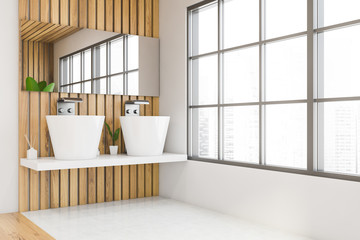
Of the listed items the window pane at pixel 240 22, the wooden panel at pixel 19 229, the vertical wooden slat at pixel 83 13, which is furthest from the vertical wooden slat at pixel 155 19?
the wooden panel at pixel 19 229

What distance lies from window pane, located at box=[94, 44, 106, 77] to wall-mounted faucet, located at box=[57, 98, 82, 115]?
1.24 ft

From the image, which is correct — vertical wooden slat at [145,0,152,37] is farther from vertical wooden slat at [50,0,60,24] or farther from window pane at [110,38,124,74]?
vertical wooden slat at [50,0,60,24]

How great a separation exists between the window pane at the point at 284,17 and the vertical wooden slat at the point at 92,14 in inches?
69.9

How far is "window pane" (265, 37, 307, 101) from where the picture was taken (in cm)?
274

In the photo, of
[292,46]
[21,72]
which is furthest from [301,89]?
[21,72]

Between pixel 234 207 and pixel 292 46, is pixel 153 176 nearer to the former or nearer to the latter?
pixel 234 207

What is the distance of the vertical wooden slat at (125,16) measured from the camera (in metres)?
3.95

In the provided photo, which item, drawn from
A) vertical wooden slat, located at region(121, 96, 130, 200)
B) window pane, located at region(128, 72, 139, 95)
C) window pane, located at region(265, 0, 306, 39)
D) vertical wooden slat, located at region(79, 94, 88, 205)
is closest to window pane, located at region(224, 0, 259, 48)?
window pane, located at region(265, 0, 306, 39)

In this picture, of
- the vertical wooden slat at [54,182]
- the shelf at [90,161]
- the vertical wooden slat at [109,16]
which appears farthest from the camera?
the vertical wooden slat at [109,16]

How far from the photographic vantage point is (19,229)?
275 cm

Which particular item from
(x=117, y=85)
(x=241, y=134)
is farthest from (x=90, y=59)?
(x=241, y=134)

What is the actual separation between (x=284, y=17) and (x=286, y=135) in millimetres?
930

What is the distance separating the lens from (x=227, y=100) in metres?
3.38

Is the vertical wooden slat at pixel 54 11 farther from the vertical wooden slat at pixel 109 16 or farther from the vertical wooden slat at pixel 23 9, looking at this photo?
the vertical wooden slat at pixel 109 16
